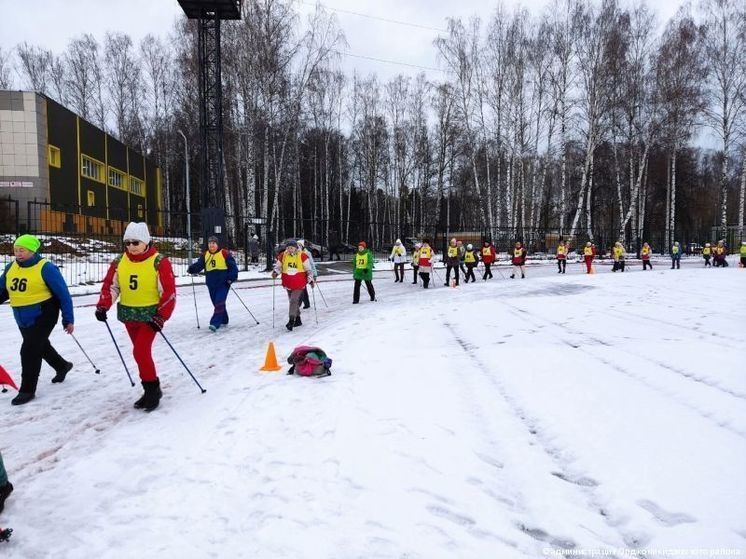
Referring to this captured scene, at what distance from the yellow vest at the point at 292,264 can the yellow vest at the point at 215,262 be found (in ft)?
3.54

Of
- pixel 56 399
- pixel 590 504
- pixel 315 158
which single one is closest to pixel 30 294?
pixel 56 399

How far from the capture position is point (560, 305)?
11.4m

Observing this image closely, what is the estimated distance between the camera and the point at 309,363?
578 centimetres

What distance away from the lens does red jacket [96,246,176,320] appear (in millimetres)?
4645

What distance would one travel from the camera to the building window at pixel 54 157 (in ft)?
95.8

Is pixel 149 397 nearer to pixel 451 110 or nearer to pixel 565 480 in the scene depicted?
pixel 565 480

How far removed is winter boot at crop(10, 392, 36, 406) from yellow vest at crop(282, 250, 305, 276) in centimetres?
482

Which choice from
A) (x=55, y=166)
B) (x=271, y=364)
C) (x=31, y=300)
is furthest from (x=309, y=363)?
(x=55, y=166)

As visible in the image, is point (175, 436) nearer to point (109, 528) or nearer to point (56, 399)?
point (109, 528)

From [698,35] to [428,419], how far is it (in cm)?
3672

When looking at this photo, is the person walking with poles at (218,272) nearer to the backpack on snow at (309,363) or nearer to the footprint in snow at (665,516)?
the backpack on snow at (309,363)

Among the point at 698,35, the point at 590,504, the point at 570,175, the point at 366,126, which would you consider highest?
the point at 698,35

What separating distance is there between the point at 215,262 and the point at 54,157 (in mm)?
27276

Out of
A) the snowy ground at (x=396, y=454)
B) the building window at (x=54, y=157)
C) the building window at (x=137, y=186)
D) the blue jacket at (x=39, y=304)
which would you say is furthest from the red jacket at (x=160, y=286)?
the building window at (x=137, y=186)
